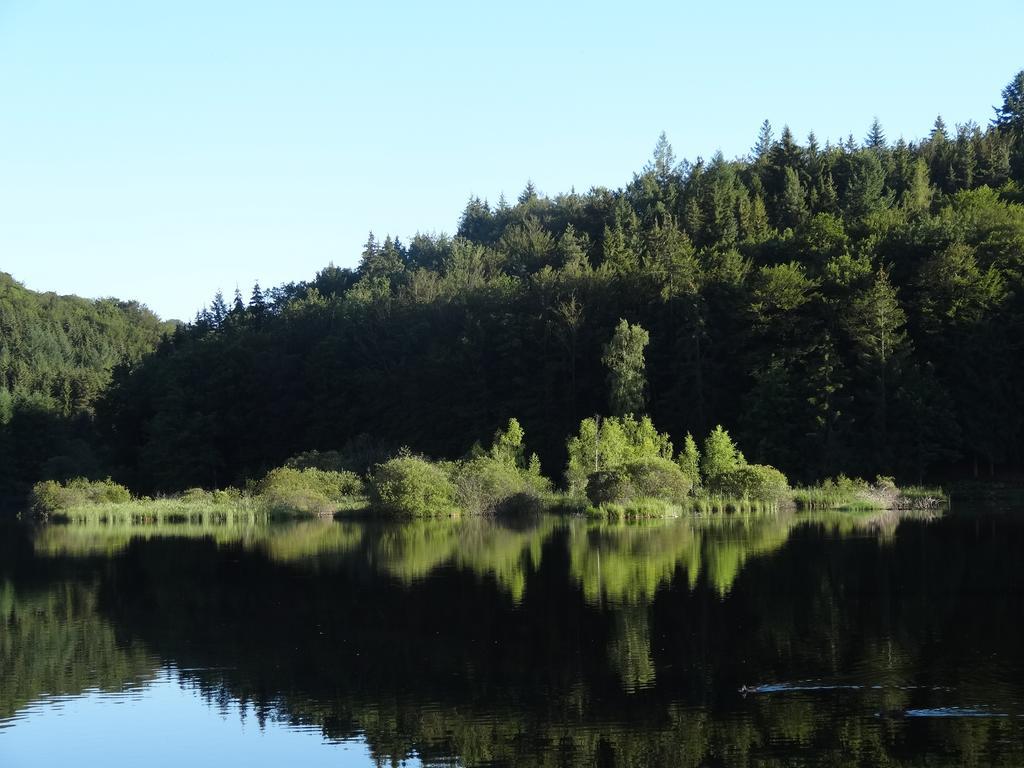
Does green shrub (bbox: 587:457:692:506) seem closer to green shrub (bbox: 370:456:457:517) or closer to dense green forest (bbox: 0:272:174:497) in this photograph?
green shrub (bbox: 370:456:457:517)

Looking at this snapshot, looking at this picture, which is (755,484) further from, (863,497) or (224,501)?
(224,501)

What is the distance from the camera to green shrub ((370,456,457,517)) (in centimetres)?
5112

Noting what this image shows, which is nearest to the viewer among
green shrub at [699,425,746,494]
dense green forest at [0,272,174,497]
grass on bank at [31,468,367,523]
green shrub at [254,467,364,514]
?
green shrub at [699,425,746,494]

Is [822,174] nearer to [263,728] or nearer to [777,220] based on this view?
[777,220]

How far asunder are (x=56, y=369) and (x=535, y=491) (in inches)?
3207

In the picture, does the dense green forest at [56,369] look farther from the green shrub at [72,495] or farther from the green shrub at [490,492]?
the green shrub at [490,492]

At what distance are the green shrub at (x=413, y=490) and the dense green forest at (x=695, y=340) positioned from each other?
1451 cm

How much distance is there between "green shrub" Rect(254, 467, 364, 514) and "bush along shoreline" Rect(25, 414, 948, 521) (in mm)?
55

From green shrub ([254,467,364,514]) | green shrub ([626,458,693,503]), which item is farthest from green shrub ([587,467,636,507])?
green shrub ([254,467,364,514])

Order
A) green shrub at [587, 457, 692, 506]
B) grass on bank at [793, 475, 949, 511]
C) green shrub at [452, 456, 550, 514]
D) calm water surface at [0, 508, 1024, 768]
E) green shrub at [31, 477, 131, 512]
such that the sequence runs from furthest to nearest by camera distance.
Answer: green shrub at [31, 477, 131, 512]
green shrub at [452, 456, 550, 514]
grass on bank at [793, 475, 949, 511]
green shrub at [587, 457, 692, 506]
calm water surface at [0, 508, 1024, 768]

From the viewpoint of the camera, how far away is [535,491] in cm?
5394

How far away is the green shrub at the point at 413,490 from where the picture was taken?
5112 centimetres

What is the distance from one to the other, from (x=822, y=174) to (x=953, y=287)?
34.3 meters

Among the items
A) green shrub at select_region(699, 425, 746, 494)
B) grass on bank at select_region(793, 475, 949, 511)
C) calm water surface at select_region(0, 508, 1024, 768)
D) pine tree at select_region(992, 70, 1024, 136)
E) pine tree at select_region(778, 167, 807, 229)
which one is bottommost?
calm water surface at select_region(0, 508, 1024, 768)
